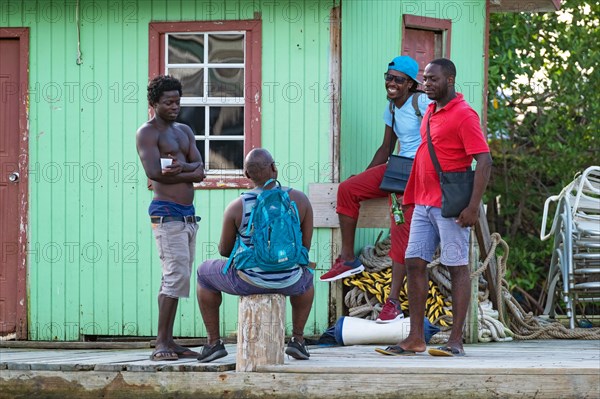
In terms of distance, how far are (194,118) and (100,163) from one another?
923 mm

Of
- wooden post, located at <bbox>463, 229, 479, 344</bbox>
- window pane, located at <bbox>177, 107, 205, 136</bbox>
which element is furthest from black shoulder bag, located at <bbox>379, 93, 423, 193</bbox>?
window pane, located at <bbox>177, 107, 205, 136</bbox>

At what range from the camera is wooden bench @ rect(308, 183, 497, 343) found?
33.9 feet

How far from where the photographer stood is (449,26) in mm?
12102

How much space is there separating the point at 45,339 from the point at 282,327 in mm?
4105

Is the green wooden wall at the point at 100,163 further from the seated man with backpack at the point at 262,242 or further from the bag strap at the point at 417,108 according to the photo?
the seated man with backpack at the point at 262,242

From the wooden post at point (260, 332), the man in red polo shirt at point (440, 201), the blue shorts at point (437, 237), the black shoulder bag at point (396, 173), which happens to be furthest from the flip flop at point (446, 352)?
the black shoulder bag at point (396, 173)

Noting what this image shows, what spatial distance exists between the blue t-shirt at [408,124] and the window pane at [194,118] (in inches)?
76.4

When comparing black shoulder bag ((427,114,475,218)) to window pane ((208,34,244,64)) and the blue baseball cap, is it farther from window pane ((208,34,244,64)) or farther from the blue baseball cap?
window pane ((208,34,244,64))

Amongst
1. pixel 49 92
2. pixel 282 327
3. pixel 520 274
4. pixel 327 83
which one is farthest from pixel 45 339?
pixel 520 274

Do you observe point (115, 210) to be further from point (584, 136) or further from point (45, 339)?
point (584, 136)

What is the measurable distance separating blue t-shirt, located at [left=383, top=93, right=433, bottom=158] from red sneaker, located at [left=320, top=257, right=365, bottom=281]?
0.99 meters

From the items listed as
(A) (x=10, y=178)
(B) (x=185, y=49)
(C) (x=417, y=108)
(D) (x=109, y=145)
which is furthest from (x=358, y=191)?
(A) (x=10, y=178)

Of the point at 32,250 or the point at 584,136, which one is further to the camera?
the point at 584,136

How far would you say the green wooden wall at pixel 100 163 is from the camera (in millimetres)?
11086
